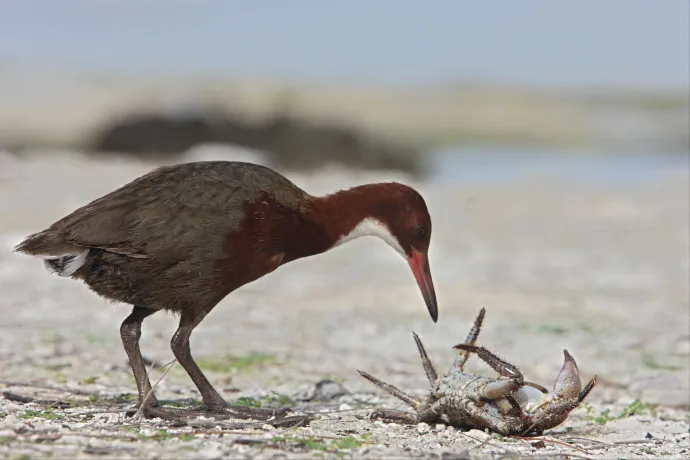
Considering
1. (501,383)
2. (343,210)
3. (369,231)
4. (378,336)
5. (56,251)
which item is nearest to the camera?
(501,383)

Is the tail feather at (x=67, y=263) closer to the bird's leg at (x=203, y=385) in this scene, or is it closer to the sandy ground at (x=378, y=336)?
the bird's leg at (x=203, y=385)

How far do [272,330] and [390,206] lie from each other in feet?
11.8

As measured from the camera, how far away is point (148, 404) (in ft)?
20.0

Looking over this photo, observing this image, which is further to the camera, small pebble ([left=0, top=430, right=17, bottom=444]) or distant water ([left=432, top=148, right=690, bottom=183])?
distant water ([left=432, top=148, right=690, bottom=183])

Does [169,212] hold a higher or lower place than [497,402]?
higher

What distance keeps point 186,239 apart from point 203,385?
90cm

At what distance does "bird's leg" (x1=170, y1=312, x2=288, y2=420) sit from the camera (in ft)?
20.3

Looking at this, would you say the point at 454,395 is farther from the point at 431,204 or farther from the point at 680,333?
the point at 431,204

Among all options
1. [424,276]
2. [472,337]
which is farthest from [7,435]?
[424,276]

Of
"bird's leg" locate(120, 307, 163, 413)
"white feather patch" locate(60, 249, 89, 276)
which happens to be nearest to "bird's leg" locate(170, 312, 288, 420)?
"bird's leg" locate(120, 307, 163, 413)

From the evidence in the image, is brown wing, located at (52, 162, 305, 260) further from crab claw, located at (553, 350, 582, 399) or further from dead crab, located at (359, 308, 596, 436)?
crab claw, located at (553, 350, 582, 399)

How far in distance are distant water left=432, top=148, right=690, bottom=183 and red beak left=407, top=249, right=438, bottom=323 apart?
1997 cm

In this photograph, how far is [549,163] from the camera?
110ft

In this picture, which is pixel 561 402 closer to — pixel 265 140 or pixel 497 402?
pixel 497 402
